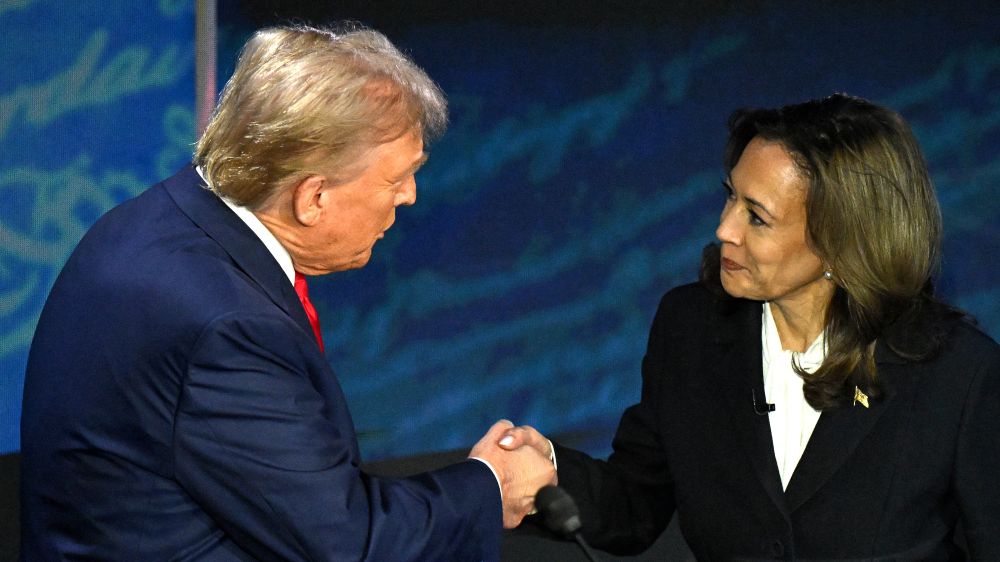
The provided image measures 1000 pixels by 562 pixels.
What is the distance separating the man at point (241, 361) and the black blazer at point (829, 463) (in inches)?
23.2

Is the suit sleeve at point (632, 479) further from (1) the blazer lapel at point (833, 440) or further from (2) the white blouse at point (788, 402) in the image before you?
(1) the blazer lapel at point (833, 440)

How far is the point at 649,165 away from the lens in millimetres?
3822

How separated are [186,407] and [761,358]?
114 cm

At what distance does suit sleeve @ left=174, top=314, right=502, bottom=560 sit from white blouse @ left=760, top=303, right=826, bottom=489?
83 cm

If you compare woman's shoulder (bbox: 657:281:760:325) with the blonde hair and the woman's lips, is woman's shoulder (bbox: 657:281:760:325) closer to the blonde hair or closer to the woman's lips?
the woman's lips

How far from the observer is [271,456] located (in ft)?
5.11

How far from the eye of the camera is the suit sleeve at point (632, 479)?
2.38m

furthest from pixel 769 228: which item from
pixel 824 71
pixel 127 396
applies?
pixel 824 71

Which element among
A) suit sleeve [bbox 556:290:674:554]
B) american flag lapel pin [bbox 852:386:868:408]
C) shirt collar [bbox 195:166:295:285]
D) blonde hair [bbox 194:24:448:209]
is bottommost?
suit sleeve [bbox 556:290:674:554]

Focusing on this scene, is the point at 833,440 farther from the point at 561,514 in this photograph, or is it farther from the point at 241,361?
the point at 241,361

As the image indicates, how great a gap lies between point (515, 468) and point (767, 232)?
1.96 ft

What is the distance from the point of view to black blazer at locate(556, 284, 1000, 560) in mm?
2096

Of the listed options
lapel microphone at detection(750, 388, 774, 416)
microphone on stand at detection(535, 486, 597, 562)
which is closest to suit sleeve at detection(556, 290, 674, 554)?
lapel microphone at detection(750, 388, 774, 416)

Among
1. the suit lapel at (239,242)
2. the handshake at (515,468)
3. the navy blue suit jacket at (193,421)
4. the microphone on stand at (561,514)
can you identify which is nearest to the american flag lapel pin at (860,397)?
the handshake at (515,468)
